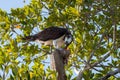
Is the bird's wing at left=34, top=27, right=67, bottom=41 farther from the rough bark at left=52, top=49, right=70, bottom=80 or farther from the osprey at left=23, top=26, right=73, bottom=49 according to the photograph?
the rough bark at left=52, top=49, right=70, bottom=80

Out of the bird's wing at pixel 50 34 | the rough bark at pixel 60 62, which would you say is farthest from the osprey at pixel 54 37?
the rough bark at pixel 60 62

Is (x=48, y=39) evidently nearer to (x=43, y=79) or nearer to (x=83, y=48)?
(x=83, y=48)

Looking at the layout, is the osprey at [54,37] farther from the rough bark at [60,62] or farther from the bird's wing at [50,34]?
the rough bark at [60,62]

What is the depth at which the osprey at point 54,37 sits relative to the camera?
8648 mm

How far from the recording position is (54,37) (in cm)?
905

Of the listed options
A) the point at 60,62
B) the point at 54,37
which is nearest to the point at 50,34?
the point at 54,37

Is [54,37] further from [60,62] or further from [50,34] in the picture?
A: [60,62]

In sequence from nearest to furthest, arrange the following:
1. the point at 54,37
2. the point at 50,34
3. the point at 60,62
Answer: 1. the point at 60,62
2. the point at 50,34
3. the point at 54,37

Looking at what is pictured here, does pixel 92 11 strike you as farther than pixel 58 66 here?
Yes

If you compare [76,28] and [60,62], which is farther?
[76,28]

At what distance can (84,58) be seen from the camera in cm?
920

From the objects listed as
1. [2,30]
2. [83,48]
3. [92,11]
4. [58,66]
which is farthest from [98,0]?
[58,66]

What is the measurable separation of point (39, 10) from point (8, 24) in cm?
104

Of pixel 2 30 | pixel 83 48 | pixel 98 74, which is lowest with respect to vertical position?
pixel 98 74
